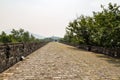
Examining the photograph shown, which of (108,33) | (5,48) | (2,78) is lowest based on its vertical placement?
(2,78)

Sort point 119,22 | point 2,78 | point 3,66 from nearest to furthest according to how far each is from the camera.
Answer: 1. point 2,78
2. point 3,66
3. point 119,22

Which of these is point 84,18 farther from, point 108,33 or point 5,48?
point 5,48

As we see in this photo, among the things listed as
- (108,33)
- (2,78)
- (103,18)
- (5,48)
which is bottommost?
(2,78)

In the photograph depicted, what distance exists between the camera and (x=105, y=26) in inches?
1264

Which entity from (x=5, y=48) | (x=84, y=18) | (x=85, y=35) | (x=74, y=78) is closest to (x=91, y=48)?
(x=85, y=35)

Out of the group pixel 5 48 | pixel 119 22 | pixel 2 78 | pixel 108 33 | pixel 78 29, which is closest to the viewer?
pixel 2 78

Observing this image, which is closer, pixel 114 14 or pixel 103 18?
pixel 114 14

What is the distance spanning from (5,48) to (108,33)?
19.4 metres

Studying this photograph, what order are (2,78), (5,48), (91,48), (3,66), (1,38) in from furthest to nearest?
(1,38) < (91,48) < (5,48) < (3,66) < (2,78)

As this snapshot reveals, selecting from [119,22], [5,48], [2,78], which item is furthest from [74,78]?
[119,22]

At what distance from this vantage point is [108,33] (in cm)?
3153

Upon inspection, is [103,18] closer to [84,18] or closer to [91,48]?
[91,48]

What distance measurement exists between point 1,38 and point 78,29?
167 feet

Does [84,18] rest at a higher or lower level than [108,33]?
higher
